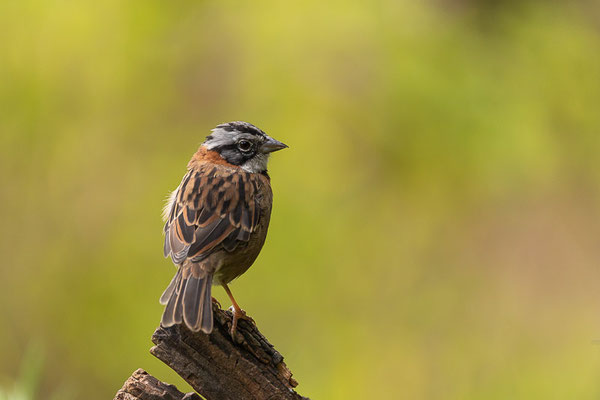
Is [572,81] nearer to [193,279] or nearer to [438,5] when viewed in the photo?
[438,5]

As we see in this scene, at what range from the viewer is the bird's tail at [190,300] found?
3484 millimetres

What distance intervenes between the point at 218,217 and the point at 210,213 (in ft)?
0.19

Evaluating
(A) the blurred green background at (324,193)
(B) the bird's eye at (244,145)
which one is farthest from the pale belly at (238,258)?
(A) the blurred green background at (324,193)

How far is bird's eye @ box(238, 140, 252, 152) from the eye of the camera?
15.9 ft

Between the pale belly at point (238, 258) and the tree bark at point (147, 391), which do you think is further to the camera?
the pale belly at point (238, 258)

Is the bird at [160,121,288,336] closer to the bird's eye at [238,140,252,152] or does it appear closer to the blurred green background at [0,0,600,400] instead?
the bird's eye at [238,140,252,152]

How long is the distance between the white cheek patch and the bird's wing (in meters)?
0.12

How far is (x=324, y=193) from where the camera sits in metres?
8.18

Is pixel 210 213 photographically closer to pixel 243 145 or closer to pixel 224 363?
pixel 243 145

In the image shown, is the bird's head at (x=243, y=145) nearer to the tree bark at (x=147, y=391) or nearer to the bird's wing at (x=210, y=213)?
the bird's wing at (x=210, y=213)

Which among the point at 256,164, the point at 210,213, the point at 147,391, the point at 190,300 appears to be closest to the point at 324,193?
the point at 256,164

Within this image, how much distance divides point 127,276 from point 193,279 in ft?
12.3

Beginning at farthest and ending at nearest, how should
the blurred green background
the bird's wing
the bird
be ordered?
the blurred green background → the bird's wing → the bird

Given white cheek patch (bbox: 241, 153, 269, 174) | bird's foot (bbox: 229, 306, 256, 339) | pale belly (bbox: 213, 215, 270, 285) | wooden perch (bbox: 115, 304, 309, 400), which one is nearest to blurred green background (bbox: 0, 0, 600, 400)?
white cheek patch (bbox: 241, 153, 269, 174)
